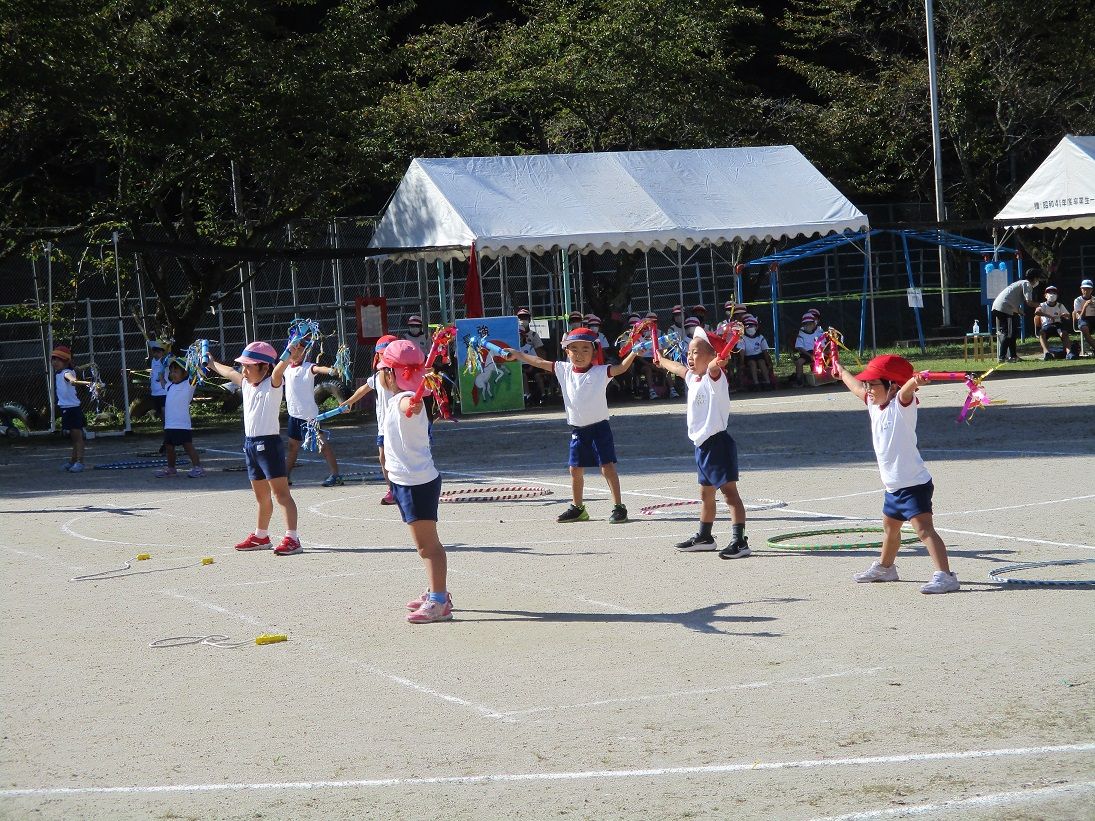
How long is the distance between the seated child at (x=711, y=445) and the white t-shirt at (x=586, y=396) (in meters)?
1.52

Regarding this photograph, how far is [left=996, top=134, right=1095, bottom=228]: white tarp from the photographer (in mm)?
30891

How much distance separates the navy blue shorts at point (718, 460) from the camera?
419 inches

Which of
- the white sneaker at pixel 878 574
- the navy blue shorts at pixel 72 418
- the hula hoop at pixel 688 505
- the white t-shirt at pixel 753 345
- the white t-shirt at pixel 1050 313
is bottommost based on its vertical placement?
the white sneaker at pixel 878 574

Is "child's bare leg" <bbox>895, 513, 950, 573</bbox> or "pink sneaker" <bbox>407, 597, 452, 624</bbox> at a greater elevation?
"child's bare leg" <bbox>895, 513, 950, 573</bbox>

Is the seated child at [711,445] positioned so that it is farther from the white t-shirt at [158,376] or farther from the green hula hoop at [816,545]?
the white t-shirt at [158,376]

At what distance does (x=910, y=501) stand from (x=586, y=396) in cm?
407

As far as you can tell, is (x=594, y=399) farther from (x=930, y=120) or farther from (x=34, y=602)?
(x=930, y=120)

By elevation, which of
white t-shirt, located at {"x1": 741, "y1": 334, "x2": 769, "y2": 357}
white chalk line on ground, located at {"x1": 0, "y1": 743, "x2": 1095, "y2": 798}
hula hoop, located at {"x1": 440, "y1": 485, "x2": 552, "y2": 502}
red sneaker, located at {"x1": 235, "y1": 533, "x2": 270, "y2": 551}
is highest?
white t-shirt, located at {"x1": 741, "y1": 334, "x2": 769, "y2": 357}

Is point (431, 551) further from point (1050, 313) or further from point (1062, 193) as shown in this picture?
point (1062, 193)

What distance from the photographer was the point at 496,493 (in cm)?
1482

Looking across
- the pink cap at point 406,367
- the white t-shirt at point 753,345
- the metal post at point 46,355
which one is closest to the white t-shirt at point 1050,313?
the white t-shirt at point 753,345

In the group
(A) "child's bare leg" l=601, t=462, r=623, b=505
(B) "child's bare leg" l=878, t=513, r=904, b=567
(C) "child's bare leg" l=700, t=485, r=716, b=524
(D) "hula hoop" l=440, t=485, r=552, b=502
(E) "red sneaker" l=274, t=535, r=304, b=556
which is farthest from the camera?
(D) "hula hoop" l=440, t=485, r=552, b=502

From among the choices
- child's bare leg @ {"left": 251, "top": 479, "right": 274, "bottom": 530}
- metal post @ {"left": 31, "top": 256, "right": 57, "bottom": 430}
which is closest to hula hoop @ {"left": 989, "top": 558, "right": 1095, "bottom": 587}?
child's bare leg @ {"left": 251, "top": 479, "right": 274, "bottom": 530}

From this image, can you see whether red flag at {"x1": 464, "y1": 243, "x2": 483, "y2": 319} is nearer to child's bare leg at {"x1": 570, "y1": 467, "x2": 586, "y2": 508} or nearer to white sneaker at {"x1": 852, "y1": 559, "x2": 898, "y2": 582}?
child's bare leg at {"x1": 570, "y1": 467, "x2": 586, "y2": 508}
